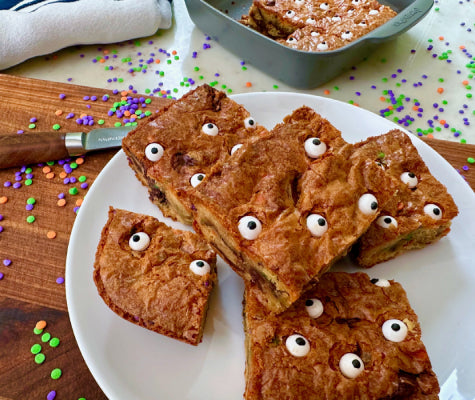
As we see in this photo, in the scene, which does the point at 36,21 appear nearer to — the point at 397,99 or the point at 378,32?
the point at 378,32

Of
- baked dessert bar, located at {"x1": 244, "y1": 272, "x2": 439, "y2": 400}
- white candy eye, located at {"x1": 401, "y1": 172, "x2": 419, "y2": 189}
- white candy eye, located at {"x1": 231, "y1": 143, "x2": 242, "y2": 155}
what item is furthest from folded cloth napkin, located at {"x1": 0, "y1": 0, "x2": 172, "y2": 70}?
baked dessert bar, located at {"x1": 244, "y1": 272, "x2": 439, "y2": 400}

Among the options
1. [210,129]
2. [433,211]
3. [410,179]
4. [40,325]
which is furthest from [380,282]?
[40,325]

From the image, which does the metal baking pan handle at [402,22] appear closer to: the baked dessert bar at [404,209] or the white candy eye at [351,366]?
the baked dessert bar at [404,209]

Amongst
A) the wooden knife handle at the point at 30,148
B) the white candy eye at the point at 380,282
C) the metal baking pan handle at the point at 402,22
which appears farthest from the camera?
the metal baking pan handle at the point at 402,22

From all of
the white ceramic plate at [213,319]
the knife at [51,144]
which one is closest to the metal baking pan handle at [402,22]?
the white ceramic plate at [213,319]

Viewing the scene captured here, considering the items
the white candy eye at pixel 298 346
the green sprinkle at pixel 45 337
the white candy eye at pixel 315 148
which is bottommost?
the green sprinkle at pixel 45 337

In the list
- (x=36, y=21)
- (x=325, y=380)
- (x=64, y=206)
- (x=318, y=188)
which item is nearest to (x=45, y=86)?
(x=36, y=21)
